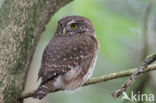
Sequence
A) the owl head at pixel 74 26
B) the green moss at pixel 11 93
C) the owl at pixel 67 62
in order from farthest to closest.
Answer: the owl head at pixel 74 26 < the owl at pixel 67 62 < the green moss at pixel 11 93

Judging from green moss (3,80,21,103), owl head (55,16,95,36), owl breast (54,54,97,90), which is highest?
owl head (55,16,95,36)

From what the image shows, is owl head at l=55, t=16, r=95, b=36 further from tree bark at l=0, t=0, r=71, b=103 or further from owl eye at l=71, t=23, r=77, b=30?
tree bark at l=0, t=0, r=71, b=103

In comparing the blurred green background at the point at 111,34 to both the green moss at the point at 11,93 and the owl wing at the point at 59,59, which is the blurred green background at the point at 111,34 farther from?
the green moss at the point at 11,93

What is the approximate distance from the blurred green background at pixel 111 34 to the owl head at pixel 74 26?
0.43ft

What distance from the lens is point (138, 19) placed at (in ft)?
13.2

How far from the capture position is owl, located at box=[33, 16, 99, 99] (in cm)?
290

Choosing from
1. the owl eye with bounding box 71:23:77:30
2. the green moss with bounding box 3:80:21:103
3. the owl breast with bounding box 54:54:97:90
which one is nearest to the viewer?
the green moss with bounding box 3:80:21:103

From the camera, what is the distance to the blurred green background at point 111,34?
3.76m

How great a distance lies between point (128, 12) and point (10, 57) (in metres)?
1.81

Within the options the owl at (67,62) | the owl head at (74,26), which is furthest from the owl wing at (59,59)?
the owl head at (74,26)

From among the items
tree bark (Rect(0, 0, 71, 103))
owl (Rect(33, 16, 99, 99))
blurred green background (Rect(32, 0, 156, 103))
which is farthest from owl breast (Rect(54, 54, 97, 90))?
blurred green background (Rect(32, 0, 156, 103))

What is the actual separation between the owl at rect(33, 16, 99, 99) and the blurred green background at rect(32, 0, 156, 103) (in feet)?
1.09

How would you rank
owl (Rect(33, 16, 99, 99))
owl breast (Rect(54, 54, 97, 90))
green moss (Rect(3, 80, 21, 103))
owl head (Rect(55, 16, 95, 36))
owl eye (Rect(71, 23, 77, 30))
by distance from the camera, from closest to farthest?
1. green moss (Rect(3, 80, 21, 103))
2. owl (Rect(33, 16, 99, 99))
3. owl breast (Rect(54, 54, 97, 90))
4. owl head (Rect(55, 16, 95, 36))
5. owl eye (Rect(71, 23, 77, 30))

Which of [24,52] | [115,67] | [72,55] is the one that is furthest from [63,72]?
[115,67]
